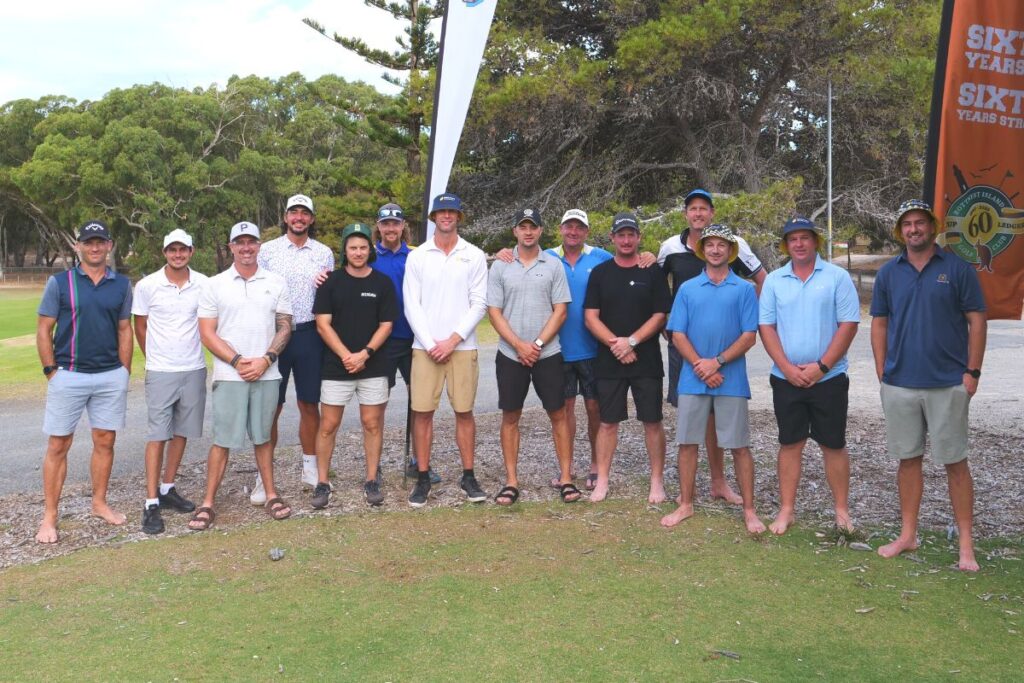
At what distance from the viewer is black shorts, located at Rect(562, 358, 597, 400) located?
611 centimetres

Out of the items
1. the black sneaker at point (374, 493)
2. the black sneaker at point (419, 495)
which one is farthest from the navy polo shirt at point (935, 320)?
the black sneaker at point (374, 493)

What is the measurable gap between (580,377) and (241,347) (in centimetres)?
237

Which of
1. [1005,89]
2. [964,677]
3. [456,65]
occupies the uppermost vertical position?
[456,65]

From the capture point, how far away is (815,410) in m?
5.17

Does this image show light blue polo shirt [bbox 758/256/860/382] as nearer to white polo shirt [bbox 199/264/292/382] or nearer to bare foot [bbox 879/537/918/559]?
bare foot [bbox 879/537/918/559]

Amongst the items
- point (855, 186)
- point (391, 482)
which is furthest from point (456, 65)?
point (855, 186)

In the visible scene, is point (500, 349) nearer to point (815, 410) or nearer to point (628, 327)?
point (628, 327)

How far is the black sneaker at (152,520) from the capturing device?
5457 millimetres

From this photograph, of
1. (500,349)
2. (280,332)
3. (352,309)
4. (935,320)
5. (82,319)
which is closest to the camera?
(935,320)

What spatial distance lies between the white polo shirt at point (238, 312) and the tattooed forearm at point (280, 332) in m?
0.06

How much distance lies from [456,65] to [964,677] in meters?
5.26

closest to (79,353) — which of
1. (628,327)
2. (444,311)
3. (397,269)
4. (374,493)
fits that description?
(374,493)

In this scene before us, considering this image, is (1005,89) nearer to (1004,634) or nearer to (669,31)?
(1004,634)

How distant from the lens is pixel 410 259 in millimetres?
5949
